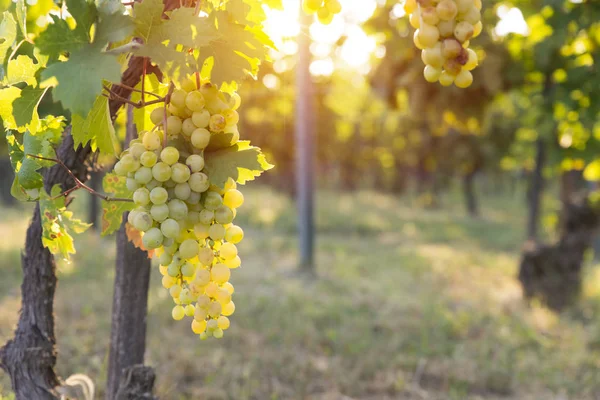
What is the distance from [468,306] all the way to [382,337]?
158 cm

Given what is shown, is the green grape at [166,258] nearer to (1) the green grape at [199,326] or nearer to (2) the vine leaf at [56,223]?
(1) the green grape at [199,326]

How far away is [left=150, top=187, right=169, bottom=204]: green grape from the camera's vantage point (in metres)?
1.07

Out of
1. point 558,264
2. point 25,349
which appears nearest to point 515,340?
point 558,264

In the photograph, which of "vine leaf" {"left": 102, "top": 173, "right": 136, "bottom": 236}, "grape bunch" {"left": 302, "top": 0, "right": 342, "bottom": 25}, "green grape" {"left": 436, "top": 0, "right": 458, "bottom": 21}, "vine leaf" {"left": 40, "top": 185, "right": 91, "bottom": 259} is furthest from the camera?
"vine leaf" {"left": 102, "top": 173, "right": 136, "bottom": 236}

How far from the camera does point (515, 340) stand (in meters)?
4.27

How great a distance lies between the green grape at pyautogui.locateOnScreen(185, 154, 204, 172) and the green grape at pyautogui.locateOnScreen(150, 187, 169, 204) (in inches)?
3.1

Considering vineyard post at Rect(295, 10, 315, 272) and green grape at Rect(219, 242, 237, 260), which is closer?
green grape at Rect(219, 242, 237, 260)

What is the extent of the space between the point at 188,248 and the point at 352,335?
3.31m

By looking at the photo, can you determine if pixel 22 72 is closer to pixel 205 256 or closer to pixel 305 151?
pixel 205 256

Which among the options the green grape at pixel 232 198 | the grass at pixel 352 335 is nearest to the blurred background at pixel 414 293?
the grass at pixel 352 335

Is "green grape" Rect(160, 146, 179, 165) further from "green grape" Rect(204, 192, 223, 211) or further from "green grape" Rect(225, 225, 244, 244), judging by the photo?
"green grape" Rect(225, 225, 244, 244)

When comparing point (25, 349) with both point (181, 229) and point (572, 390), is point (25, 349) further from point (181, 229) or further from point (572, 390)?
point (572, 390)

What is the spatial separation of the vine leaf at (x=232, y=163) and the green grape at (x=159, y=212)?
121mm

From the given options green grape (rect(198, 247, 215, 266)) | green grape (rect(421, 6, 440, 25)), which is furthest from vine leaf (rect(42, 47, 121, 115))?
green grape (rect(421, 6, 440, 25))
